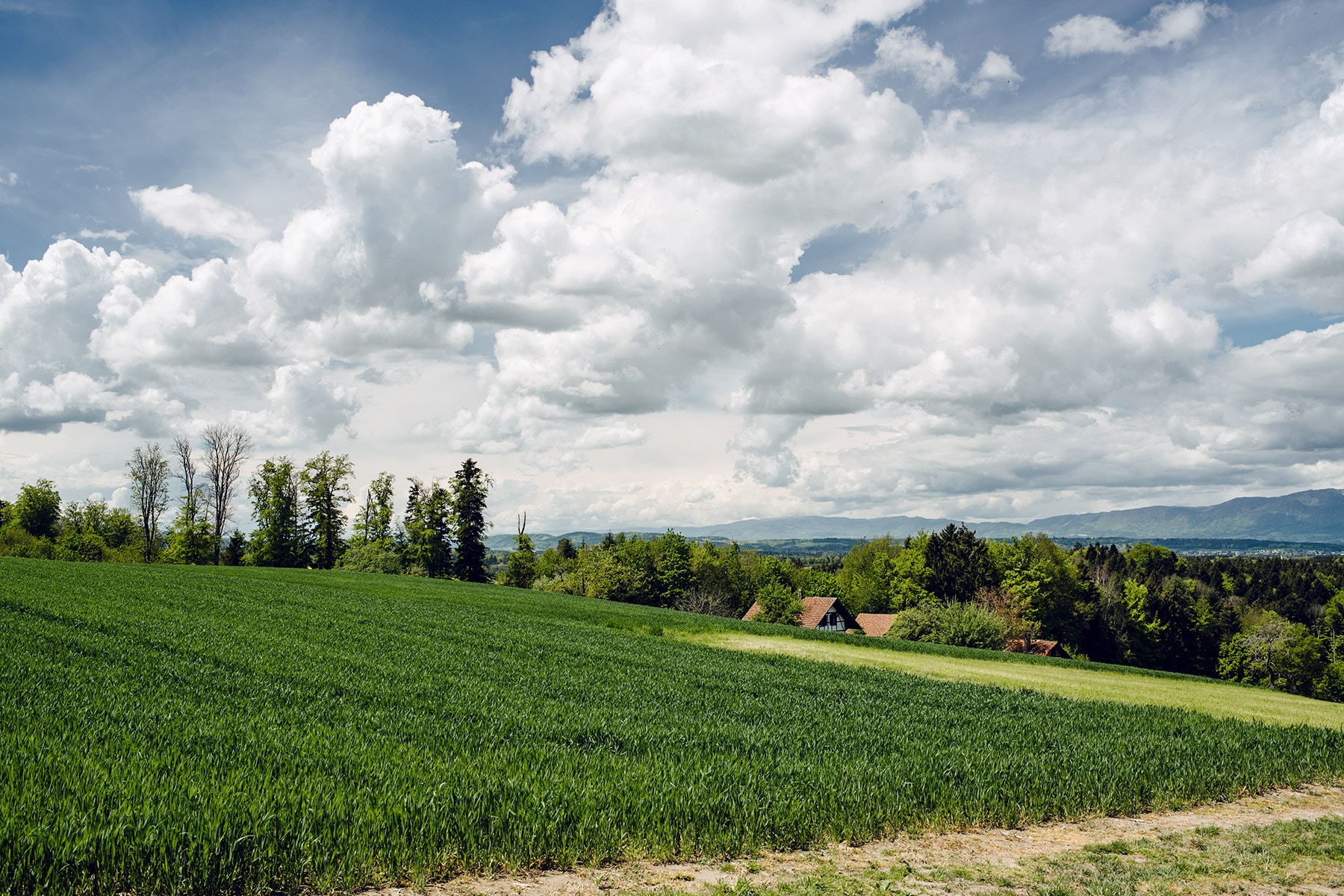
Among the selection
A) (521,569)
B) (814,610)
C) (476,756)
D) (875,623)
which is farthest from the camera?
(521,569)

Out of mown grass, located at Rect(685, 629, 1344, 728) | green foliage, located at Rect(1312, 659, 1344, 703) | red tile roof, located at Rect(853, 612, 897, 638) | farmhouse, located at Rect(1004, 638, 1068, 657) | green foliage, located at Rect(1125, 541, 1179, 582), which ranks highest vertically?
mown grass, located at Rect(685, 629, 1344, 728)

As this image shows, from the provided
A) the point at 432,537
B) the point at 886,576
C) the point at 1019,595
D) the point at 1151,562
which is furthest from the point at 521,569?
the point at 1151,562

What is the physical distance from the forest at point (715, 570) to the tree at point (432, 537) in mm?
165

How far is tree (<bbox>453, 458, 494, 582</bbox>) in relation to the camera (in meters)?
A: 80.9

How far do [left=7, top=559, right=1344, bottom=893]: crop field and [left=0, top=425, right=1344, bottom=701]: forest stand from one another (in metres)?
42.1

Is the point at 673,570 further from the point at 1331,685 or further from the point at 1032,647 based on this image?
the point at 1331,685

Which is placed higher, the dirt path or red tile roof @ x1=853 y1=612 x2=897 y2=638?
the dirt path

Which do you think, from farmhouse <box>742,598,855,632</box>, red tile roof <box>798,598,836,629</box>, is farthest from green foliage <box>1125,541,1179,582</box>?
red tile roof <box>798,598,836,629</box>

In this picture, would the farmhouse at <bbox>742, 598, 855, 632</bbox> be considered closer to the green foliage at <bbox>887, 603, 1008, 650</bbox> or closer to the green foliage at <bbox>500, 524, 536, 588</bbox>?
the green foliage at <bbox>887, 603, 1008, 650</bbox>

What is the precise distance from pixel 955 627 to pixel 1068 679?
2124cm

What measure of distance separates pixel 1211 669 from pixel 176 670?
106 metres

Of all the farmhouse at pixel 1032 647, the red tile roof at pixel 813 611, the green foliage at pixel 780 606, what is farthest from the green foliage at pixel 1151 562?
the green foliage at pixel 780 606

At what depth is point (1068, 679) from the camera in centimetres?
3394

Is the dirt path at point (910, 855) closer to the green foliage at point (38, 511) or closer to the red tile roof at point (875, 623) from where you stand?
the red tile roof at point (875, 623)
